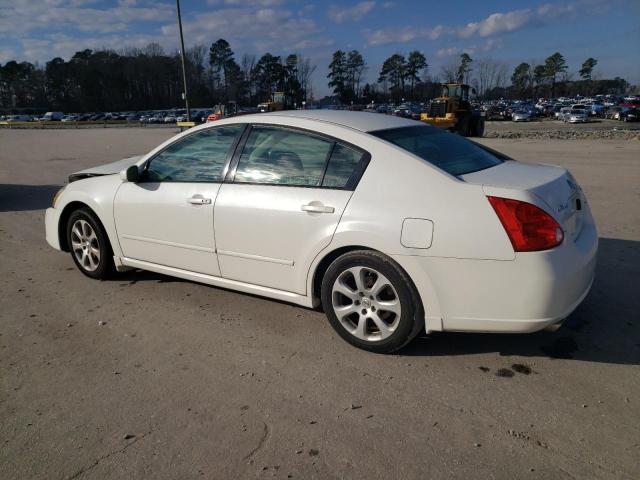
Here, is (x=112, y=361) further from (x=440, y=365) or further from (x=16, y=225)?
(x=16, y=225)

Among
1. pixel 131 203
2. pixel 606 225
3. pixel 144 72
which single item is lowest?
pixel 606 225

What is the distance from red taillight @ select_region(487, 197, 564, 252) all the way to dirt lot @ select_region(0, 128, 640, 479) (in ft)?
2.75

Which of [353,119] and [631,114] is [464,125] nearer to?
[631,114]

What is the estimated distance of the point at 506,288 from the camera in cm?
298

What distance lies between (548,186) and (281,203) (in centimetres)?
Answer: 175

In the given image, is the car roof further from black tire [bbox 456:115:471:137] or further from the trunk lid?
black tire [bbox 456:115:471:137]

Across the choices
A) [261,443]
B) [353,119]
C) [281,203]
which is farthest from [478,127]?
[261,443]

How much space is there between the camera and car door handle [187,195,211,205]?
4.00 m

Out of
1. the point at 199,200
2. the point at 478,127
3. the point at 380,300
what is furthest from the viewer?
the point at 478,127

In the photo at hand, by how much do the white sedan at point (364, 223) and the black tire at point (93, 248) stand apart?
21 centimetres

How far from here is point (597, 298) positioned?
425 centimetres

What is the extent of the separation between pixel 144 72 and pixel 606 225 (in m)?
128

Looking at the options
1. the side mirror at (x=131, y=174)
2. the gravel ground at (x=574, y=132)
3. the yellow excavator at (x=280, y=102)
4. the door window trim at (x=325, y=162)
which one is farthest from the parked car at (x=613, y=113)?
the side mirror at (x=131, y=174)

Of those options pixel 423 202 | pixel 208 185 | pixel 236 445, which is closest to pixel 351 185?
pixel 423 202
